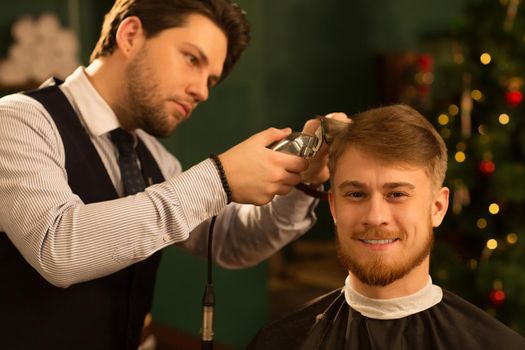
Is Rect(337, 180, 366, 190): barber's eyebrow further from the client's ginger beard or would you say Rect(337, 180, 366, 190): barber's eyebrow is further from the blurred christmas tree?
the blurred christmas tree

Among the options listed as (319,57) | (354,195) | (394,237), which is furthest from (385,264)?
(319,57)

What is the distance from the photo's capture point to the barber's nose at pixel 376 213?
142 centimetres

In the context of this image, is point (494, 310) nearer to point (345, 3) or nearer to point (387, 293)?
point (387, 293)

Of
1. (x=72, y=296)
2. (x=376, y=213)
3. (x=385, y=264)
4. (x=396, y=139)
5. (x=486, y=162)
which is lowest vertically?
(x=486, y=162)

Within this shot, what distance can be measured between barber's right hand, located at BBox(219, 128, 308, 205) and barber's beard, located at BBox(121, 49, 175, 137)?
1.28ft

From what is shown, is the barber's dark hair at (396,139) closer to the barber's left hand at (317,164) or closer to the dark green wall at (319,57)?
the barber's left hand at (317,164)

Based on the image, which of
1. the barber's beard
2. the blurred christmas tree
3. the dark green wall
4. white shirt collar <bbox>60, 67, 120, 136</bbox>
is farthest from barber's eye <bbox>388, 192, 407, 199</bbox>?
the dark green wall

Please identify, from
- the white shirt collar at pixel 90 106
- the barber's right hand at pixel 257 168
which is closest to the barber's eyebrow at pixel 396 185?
the barber's right hand at pixel 257 168

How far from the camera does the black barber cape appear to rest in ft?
4.74

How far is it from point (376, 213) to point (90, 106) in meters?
0.80

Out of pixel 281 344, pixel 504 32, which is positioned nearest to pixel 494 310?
pixel 504 32

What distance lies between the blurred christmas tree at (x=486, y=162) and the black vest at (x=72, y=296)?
77.5 inches

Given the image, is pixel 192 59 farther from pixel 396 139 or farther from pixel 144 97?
pixel 396 139

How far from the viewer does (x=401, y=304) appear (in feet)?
4.94
